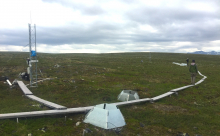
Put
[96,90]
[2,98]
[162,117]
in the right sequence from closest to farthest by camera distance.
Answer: [162,117]
[2,98]
[96,90]

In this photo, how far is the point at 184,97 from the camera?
13703 millimetres

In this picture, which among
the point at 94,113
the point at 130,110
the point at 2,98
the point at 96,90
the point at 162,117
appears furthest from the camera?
the point at 96,90

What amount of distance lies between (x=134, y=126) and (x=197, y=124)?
11.7 ft

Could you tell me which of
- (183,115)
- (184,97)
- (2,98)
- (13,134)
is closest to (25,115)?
(13,134)

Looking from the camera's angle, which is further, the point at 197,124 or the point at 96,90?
the point at 96,90

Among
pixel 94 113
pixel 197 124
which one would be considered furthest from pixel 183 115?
pixel 94 113

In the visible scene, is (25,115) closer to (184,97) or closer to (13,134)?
(13,134)

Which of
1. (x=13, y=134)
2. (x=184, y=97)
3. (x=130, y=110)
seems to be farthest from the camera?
(x=184, y=97)

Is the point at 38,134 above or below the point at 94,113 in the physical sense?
below

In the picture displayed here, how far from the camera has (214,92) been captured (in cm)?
1518

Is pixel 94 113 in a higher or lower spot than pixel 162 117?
higher

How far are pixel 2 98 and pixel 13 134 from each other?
598cm

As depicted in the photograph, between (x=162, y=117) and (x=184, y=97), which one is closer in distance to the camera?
(x=162, y=117)

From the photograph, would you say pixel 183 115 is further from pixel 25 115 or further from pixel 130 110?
pixel 25 115
